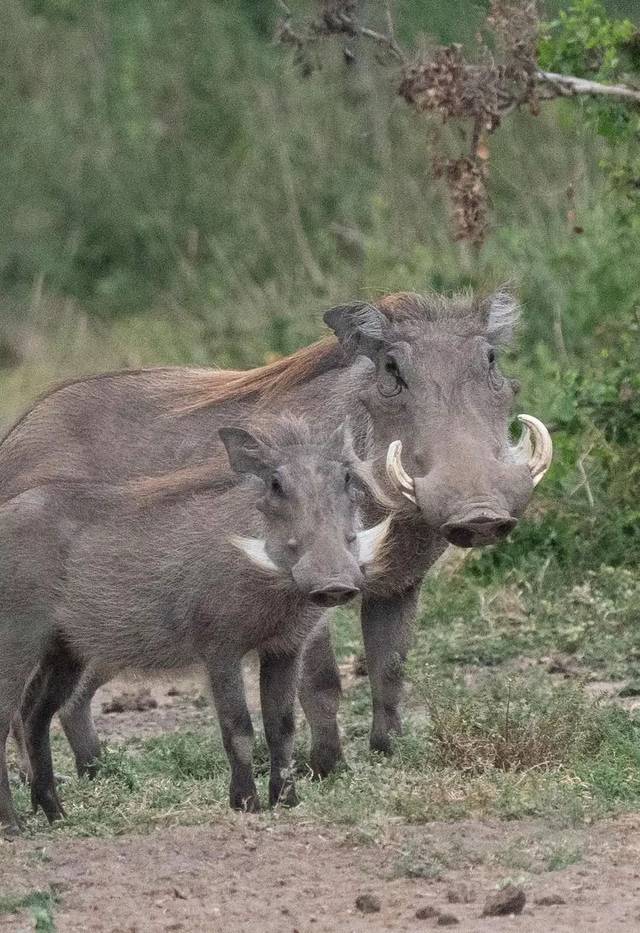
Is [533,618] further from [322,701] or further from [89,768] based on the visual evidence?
[89,768]

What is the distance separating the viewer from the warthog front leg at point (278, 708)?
561 cm

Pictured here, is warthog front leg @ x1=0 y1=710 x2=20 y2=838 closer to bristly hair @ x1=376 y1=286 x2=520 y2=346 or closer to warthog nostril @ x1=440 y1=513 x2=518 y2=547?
warthog nostril @ x1=440 y1=513 x2=518 y2=547

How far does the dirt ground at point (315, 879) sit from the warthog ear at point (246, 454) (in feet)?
3.31

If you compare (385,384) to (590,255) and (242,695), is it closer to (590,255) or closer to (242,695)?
(242,695)

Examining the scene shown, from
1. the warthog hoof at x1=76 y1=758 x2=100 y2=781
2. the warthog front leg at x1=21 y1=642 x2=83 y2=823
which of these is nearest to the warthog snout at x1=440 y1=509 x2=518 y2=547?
the warthog front leg at x1=21 y1=642 x2=83 y2=823

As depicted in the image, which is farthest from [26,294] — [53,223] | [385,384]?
[385,384]

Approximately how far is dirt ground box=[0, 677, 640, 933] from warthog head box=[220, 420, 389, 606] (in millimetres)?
656

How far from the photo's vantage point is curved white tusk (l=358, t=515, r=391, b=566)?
17.9 ft

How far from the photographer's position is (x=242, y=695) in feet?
18.0

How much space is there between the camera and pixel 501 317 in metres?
6.33

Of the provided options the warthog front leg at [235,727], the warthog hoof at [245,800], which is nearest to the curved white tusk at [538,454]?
the warthog front leg at [235,727]

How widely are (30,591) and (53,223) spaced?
14.3 metres

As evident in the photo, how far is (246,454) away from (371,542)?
16.9 inches

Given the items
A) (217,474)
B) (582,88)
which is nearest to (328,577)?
(217,474)
